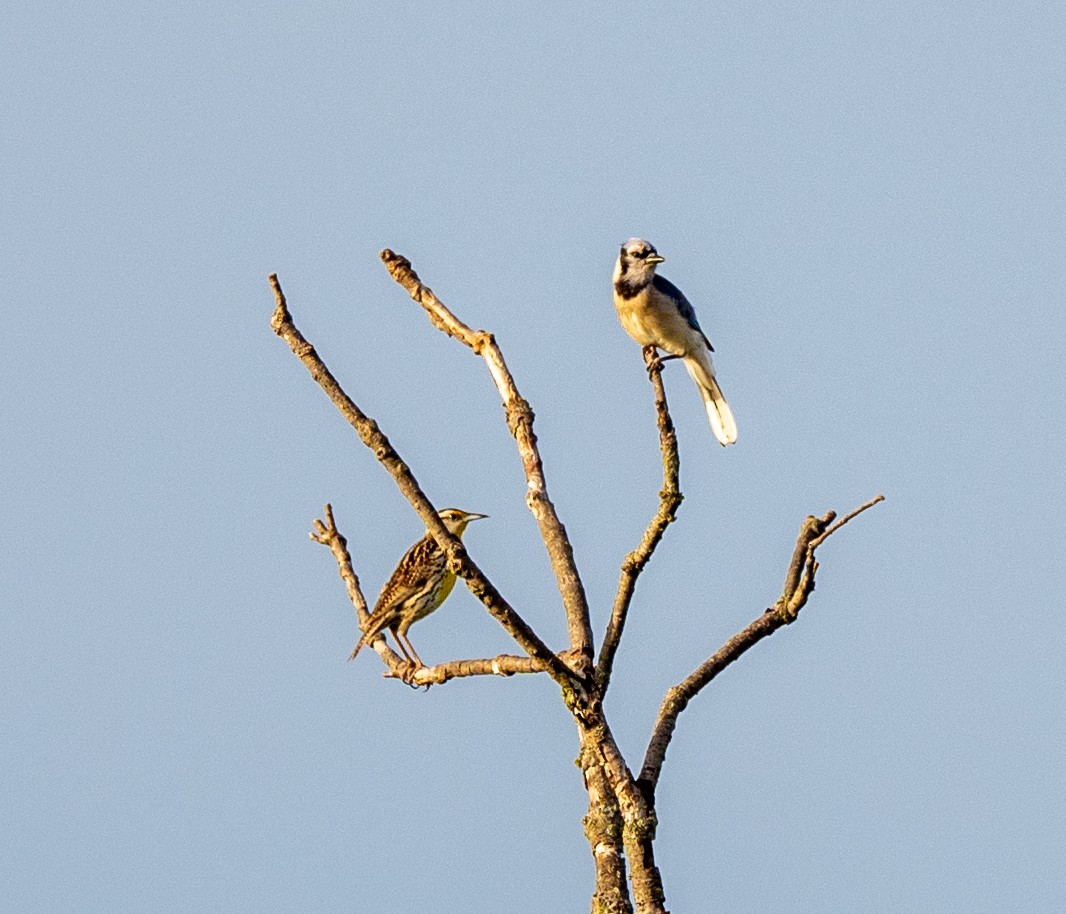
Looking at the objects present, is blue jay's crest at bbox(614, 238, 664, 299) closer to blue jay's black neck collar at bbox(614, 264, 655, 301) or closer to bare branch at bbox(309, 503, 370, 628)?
blue jay's black neck collar at bbox(614, 264, 655, 301)

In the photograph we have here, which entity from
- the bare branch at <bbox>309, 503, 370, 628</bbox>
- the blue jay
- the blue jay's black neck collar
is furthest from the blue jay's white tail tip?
the bare branch at <bbox>309, 503, 370, 628</bbox>

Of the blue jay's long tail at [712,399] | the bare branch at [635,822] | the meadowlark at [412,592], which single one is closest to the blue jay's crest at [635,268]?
the blue jay's long tail at [712,399]

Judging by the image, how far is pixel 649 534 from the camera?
5.12m

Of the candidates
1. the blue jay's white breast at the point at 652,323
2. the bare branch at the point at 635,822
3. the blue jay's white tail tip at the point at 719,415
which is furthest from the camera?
the blue jay's white tail tip at the point at 719,415

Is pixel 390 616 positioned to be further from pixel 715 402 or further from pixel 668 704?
pixel 668 704

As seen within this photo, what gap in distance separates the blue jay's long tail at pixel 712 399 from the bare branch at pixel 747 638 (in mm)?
7500

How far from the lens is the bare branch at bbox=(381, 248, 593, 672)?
5102mm

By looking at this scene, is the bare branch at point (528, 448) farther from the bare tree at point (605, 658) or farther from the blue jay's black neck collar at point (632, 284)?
the blue jay's black neck collar at point (632, 284)

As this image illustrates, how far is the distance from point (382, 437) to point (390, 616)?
18.5 ft

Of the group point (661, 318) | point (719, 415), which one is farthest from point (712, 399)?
point (661, 318)

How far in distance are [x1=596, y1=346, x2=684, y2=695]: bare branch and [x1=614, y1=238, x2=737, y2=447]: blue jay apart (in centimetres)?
637

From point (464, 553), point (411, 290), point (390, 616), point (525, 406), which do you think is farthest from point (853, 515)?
point (390, 616)

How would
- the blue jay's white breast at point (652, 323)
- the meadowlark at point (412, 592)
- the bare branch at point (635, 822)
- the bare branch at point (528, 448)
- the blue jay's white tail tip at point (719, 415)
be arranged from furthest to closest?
the blue jay's white tail tip at point (719, 415) < the blue jay's white breast at point (652, 323) < the meadowlark at point (412, 592) < the bare branch at point (528, 448) < the bare branch at point (635, 822)

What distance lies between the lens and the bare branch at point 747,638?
4730mm
